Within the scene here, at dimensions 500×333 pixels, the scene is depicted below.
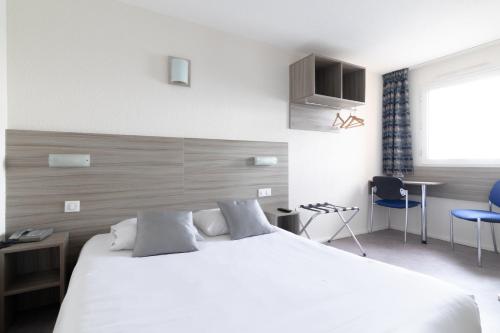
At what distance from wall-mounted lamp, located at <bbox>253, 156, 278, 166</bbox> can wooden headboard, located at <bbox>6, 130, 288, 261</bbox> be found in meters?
0.08

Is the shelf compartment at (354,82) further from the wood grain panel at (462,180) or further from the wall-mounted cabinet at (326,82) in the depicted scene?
the wood grain panel at (462,180)

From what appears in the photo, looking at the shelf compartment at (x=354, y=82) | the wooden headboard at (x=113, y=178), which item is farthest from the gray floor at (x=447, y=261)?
the shelf compartment at (x=354, y=82)

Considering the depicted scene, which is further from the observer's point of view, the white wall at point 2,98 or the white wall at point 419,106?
the white wall at point 419,106

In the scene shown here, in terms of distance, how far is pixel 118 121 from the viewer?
2279mm

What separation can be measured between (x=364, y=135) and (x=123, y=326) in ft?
12.7

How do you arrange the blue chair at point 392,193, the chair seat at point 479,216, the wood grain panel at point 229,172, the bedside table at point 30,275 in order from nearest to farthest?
the bedside table at point 30,275, the wood grain panel at point 229,172, the chair seat at point 479,216, the blue chair at point 392,193

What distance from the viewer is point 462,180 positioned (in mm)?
3418

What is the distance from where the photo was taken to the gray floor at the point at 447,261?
205 centimetres

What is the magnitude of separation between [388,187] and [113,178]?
11.0ft

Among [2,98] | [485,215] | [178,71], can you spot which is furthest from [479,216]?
[2,98]

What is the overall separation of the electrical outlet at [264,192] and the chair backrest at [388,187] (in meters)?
1.70

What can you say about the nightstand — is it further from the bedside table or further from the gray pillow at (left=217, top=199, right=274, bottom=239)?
the bedside table

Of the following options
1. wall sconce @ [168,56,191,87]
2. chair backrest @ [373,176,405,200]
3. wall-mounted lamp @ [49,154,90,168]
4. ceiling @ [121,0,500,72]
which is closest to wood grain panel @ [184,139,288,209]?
wall sconce @ [168,56,191,87]

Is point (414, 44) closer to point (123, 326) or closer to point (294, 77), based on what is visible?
point (294, 77)
